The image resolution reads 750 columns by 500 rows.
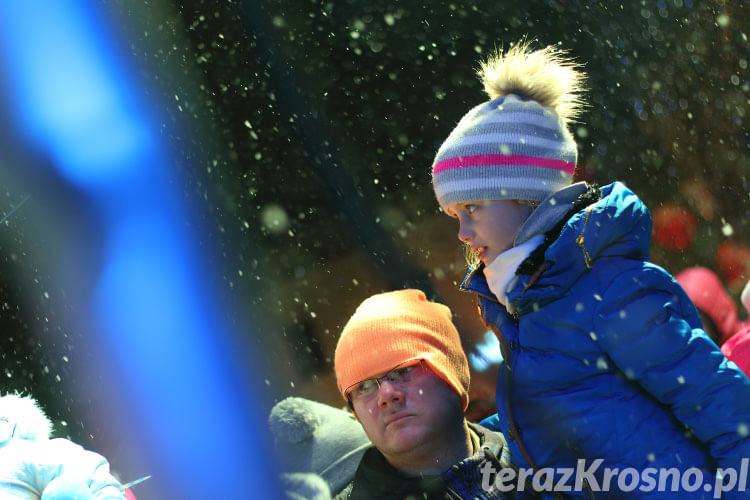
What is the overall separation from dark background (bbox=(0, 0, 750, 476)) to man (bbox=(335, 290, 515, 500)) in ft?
4.83

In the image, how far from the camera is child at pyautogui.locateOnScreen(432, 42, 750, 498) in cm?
108

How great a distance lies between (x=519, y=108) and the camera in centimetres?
130

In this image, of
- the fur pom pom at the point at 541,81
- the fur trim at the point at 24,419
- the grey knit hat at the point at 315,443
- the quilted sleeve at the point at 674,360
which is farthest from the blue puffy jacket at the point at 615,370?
the fur trim at the point at 24,419

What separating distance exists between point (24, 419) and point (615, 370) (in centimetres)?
145

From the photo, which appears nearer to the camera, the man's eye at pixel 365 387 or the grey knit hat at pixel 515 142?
the grey knit hat at pixel 515 142

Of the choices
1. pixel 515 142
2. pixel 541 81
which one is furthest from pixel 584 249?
pixel 541 81

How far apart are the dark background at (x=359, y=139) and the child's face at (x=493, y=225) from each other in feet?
5.58

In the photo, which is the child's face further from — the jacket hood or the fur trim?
the fur trim

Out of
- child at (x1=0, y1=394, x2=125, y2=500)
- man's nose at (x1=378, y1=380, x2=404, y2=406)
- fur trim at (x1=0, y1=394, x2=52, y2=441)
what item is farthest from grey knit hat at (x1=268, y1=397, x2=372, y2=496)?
man's nose at (x1=378, y1=380, x2=404, y2=406)

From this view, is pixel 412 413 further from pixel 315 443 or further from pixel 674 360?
pixel 315 443

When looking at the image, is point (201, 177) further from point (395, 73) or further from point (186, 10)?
point (395, 73)

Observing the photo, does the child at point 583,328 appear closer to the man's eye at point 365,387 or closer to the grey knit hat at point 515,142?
the grey knit hat at point 515,142

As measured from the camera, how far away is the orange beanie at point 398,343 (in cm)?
144

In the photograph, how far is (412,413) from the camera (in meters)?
1.37
